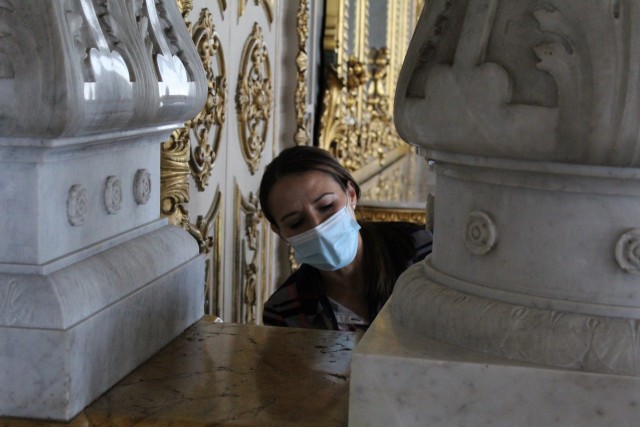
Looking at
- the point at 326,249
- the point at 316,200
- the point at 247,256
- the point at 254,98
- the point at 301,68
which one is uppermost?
the point at 301,68

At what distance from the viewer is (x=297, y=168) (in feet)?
7.70

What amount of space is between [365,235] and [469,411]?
4.98ft

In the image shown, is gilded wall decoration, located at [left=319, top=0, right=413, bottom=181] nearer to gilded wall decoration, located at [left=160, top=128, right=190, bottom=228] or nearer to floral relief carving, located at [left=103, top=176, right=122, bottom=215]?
gilded wall decoration, located at [left=160, top=128, right=190, bottom=228]

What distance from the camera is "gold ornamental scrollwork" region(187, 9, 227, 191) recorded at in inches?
102

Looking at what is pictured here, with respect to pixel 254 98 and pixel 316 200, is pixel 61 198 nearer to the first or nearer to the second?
pixel 316 200

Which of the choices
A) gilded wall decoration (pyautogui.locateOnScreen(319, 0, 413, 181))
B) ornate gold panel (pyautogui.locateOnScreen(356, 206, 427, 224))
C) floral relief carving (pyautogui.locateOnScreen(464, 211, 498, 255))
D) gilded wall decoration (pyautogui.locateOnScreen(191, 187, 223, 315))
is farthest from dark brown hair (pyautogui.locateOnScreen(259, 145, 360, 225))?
gilded wall decoration (pyautogui.locateOnScreen(319, 0, 413, 181))

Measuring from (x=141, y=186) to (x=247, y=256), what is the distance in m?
2.00

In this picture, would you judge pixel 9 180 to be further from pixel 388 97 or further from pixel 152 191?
pixel 388 97

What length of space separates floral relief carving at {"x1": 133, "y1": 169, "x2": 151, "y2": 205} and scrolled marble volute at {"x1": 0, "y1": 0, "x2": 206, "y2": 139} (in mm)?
74

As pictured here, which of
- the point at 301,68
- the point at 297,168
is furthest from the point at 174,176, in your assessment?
the point at 301,68

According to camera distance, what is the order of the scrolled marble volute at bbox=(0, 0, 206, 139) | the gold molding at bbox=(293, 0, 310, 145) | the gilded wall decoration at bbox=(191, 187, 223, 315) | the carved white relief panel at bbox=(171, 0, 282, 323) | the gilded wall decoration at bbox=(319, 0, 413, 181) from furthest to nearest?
the gilded wall decoration at bbox=(319, 0, 413, 181) → the gold molding at bbox=(293, 0, 310, 145) → the gilded wall decoration at bbox=(191, 187, 223, 315) → the carved white relief panel at bbox=(171, 0, 282, 323) → the scrolled marble volute at bbox=(0, 0, 206, 139)

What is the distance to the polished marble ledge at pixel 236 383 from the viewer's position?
1.09 metres

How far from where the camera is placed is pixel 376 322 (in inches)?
41.5

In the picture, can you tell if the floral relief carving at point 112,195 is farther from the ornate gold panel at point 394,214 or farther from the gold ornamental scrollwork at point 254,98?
the ornate gold panel at point 394,214
